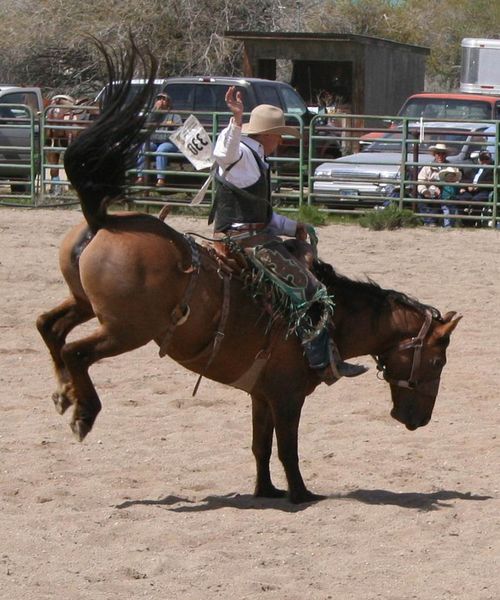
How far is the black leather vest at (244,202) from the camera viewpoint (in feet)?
18.5

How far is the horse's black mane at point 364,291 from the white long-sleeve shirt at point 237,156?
1.29ft

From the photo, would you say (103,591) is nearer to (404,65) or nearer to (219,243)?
(219,243)

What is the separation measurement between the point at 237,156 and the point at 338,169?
10.7 m

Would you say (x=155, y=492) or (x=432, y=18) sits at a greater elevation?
(x=432, y=18)

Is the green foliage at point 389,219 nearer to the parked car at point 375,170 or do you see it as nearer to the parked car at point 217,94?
the parked car at point 375,170

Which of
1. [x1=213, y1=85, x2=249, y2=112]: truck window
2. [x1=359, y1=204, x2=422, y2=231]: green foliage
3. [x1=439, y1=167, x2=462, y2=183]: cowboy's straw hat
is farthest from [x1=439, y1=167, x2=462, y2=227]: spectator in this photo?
[x1=213, y1=85, x2=249, y2=112]: truck window

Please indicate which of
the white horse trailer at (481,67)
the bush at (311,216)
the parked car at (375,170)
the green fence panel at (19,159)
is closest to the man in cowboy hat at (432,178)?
the parked car at (375,170)

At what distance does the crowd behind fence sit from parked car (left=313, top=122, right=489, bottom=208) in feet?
0.04

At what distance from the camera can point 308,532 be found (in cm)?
520

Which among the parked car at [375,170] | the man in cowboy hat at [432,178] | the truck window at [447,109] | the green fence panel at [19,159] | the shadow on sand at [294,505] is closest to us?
the shadow on sand at [294,505]

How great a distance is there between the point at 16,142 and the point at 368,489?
1369 cm

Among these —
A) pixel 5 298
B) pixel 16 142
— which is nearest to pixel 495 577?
pixel 5 298

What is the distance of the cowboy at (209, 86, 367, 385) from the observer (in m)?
5.64

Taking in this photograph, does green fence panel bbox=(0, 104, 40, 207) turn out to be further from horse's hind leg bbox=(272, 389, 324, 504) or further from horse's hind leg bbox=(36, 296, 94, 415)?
horse's hind leg bbox=(272, 389, 324, 504)
